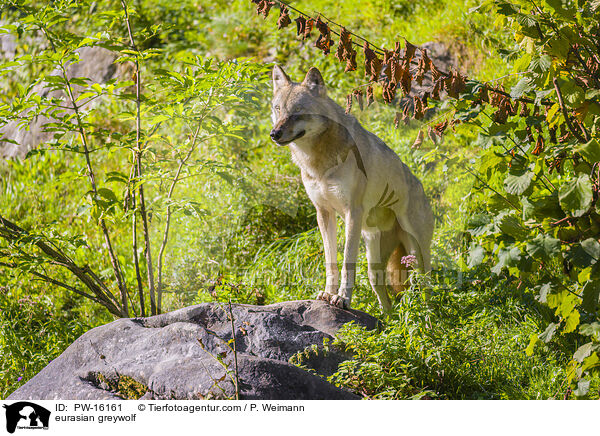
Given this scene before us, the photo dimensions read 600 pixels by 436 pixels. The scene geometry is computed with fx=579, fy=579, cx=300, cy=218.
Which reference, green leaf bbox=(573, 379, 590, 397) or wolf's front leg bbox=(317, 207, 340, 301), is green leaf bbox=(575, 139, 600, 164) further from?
wolf's front leg bbox=(317, 207, 340, 301)

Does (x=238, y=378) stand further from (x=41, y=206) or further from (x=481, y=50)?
(x=481, y=50)

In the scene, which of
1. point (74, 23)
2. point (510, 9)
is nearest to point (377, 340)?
point (510, 9)

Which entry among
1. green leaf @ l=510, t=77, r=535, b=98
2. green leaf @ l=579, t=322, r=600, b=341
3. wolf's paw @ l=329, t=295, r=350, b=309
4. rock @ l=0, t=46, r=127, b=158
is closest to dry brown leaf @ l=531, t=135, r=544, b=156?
green leaf @ l=510, t=77, r=535, b=98

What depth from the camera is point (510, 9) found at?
272cm

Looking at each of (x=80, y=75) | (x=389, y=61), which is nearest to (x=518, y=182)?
(x=389, y=61)

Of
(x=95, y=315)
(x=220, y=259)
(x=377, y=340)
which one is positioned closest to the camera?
(x=377, y=340)

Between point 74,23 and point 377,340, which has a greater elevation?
point 74,23

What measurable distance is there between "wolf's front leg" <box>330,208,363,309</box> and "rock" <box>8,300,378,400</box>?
0.08m

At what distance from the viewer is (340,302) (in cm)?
441

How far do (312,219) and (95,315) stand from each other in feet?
8.89

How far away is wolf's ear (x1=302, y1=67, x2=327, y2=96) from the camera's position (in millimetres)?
4340

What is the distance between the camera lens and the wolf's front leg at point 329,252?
15.0 feet

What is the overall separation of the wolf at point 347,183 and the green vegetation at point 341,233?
409mm
